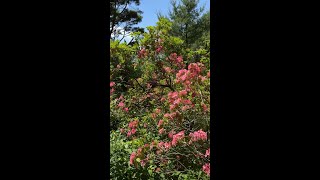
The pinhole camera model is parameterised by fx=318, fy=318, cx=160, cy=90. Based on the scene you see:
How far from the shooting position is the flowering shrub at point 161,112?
3535 millimetres

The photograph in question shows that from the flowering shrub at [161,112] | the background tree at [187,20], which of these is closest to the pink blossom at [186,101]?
the flowering shrub at [161,112]

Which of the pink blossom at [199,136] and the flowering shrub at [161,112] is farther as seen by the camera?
the flowering shrub at [161,112]

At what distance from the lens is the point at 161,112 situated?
14.4 ft

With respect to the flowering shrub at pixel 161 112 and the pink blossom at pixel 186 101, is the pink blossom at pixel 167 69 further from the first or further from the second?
Answer: the pink blossom at pixel 186 101

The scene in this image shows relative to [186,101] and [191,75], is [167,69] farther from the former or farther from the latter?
[186,101]

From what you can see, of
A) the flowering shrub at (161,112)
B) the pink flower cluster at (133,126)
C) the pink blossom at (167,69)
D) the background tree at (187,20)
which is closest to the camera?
the flowering shrub at (161,112)
